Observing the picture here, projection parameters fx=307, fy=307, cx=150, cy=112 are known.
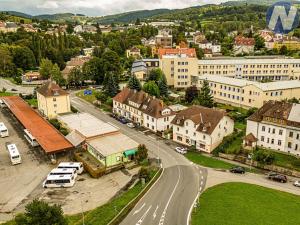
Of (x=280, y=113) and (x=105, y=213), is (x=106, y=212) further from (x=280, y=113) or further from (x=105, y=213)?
(x=280, y=113)

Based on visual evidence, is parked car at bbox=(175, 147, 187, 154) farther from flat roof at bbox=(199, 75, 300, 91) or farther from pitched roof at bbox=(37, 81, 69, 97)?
pitched roof at bbox=(37, 81, 69, 97)

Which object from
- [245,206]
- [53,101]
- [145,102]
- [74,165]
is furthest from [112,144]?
[53,101]

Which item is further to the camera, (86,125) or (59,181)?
(86,125)

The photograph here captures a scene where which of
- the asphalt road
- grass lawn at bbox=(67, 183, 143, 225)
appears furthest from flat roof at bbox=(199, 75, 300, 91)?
grass lawn at bbox=(67, 183, 143, 225)

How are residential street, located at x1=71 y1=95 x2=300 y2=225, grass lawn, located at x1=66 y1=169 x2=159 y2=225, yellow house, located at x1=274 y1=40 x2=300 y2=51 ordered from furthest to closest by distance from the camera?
1. yellow house, located at x1=274 y1=40 x2=300 y2=51
2. residential street, located at x1=71 y1=95 x2=300 y2=225
3. grass lawn, located at x1=66 y1=169 x2=159 y2=225

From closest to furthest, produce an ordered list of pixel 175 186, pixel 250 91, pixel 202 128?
pixel 175 186, pixel 202 128, pixel 250 91
